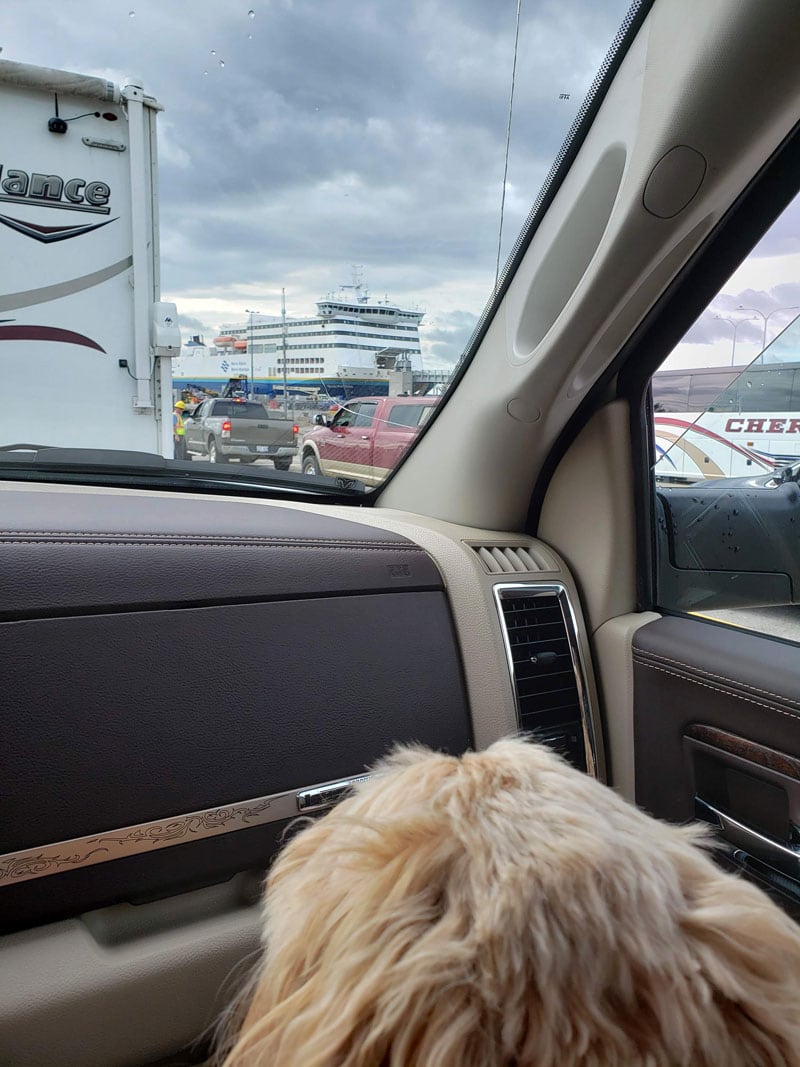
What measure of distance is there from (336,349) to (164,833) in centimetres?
257

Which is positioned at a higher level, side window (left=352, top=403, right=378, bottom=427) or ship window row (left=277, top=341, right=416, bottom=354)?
ship window row (left=277, top=341, right=416, bottom=354)

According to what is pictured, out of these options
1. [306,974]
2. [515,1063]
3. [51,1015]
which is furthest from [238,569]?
[515,1063]

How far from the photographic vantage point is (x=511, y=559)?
2.94 meters

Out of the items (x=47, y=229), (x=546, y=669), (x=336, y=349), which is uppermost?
(x=47, y=229)

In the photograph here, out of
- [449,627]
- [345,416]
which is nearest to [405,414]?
[345,416]

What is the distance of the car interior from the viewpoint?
6.06 ft

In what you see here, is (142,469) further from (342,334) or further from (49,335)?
(49,335)

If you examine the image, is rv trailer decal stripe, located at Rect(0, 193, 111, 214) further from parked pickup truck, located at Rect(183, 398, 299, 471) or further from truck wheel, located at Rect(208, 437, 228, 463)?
truck wheel, located at Rect(208, 437, 228, 463)

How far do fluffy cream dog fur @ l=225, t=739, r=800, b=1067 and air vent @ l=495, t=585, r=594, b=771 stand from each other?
6.15ft

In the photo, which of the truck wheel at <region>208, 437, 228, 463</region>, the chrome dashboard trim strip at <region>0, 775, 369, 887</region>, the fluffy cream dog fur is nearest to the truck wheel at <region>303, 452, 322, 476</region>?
the truck wheel at <region>208, 437, 228, 463</region>

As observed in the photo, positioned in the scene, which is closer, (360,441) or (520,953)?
(520,953)

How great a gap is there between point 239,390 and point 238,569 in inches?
136

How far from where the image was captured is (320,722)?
2219 millimetres

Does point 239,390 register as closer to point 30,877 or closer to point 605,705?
point 605,705
